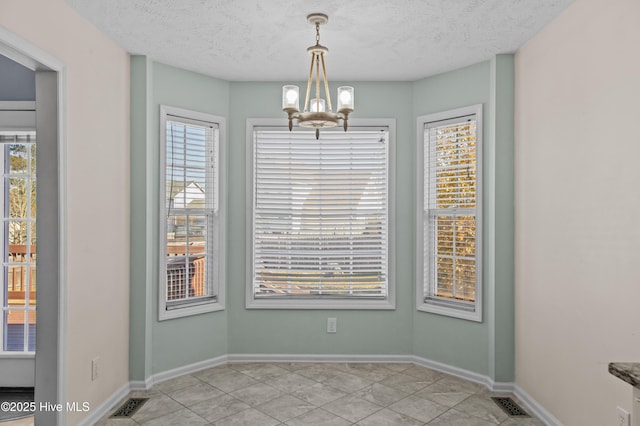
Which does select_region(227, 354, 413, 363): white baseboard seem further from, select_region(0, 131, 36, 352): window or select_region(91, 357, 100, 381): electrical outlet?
select_region(0, 131, 36, 352): window

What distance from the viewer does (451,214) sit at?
374 cm

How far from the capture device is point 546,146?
2902 millimetres

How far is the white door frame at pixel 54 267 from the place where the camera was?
2494mm

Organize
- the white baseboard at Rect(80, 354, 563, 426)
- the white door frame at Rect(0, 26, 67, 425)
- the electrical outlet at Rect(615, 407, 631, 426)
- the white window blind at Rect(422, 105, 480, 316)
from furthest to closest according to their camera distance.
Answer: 1. the white window blind at Rect(422, 105, 480, 316)
2. the white baseboard at Rect(80, 354, 563, 426)
3. the white door frame at Rect(0, 26, 67, 425)
4. the electrical outlet at Rect(615, 407, 631, 426)

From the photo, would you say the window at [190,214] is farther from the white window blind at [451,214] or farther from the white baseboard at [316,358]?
the white window blind at [451,214]

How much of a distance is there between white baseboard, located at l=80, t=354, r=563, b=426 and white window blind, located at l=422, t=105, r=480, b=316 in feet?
1.86

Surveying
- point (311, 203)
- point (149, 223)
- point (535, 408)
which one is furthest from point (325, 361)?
point (149, 223)

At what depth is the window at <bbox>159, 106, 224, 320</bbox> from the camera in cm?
362

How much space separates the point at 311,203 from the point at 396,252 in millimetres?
939

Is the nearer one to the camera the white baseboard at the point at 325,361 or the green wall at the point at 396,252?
the white baseboard at the point at 325,361

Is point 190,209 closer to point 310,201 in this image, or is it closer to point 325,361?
point 310,201

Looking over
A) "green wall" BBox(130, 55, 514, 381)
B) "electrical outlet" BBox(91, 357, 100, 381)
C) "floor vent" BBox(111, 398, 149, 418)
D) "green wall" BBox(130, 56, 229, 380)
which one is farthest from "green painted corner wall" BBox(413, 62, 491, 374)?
"electrical outlet" BBox(91, 357, 100, 381)

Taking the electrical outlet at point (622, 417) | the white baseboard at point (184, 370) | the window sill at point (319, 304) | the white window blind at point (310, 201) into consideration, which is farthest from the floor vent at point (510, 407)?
the white baseboard at point (184, 370)

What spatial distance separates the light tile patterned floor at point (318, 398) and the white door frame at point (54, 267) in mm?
516
